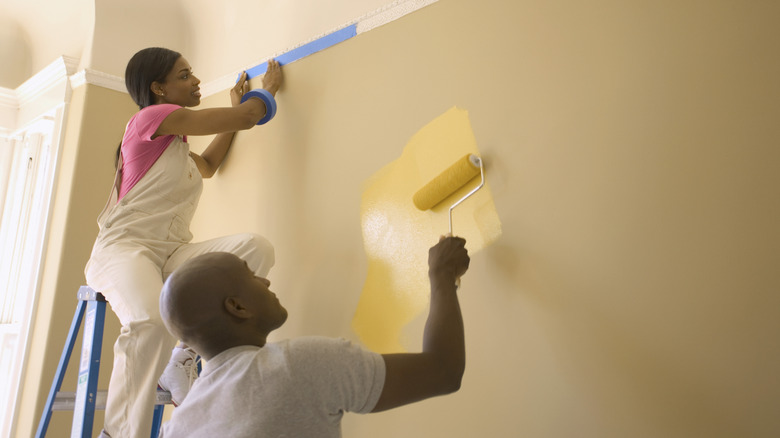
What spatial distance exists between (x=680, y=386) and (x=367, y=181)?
95cm

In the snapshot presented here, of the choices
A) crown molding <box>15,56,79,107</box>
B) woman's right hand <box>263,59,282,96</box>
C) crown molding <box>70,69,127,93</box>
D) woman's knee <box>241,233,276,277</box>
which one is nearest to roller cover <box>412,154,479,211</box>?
woman's knee <box>241,233,276,277</box>

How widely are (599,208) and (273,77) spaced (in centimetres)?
123

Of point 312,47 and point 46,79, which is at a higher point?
point 46,79

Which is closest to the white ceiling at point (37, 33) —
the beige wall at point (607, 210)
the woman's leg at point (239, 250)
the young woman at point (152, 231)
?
the young woman at point (152, 231)

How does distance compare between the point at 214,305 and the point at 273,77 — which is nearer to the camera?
the point at 214,305

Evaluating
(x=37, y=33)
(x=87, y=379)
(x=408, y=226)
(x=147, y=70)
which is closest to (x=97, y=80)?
(x=37, y=33)

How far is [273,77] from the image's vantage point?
2064 millimetres

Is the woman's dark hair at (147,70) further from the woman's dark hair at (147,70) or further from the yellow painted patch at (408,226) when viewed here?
the yellow painted patch at (408,226)

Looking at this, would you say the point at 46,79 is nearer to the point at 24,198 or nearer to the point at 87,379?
the point at 24,198

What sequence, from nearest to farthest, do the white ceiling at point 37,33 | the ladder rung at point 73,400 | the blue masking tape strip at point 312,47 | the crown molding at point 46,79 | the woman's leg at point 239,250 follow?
the ladder rung at point 73,400, the woman's leg at point 239,250, the blue masking tape strip at point 312,47, the crown molding at point 46,79, the white ceiling at point 37,33

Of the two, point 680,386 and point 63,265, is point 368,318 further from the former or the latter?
point 63,265

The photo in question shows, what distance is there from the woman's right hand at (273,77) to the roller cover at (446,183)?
801 millimetres

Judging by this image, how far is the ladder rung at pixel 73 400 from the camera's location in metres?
1.60

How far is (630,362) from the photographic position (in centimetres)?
119
